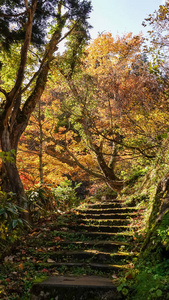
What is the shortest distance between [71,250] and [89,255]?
55 cm

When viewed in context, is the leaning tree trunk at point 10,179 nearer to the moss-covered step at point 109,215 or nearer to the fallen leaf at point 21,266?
the moss-covered step at point 109,215

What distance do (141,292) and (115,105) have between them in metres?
7.31

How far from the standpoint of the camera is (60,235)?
5.98m

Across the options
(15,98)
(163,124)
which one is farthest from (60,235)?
(163,124)

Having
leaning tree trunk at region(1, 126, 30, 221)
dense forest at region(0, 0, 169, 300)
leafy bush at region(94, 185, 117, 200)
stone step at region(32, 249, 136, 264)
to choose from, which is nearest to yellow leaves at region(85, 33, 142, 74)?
dense forest at region(0, 0, 169, 300)

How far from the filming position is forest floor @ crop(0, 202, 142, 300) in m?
3.90

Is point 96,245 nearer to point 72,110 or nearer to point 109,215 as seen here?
point 109,215

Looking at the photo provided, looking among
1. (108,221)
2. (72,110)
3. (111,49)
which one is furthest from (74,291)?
(111,49)

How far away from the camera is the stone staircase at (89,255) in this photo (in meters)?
3.30

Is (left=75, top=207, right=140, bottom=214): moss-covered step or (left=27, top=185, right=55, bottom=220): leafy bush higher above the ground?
(left=27, top=185, right=55, bottom=220): leafy bush

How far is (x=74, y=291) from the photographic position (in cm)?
329

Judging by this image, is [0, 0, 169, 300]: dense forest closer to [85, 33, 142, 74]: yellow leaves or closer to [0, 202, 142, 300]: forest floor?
[0, 202, 142, 300]: forest floor

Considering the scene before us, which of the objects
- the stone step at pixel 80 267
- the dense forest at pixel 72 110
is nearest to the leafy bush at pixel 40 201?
the dense forest at pixel 72 110

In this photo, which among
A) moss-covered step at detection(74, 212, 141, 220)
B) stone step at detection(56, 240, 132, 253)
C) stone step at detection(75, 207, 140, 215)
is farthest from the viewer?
stone step at detection(75, 207, 140, 215)
